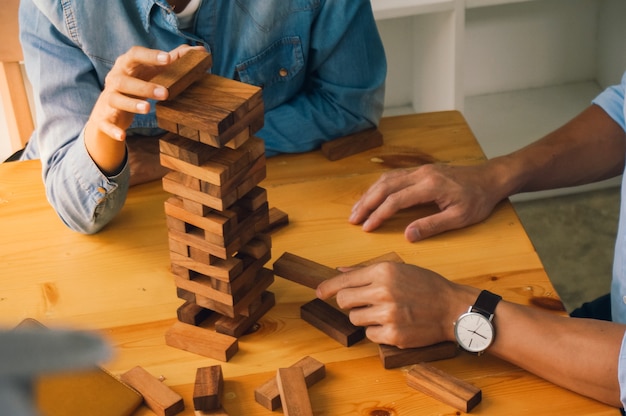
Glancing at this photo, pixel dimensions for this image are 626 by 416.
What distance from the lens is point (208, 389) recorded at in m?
0.92

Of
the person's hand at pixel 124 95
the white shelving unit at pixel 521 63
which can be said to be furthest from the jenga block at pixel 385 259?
the white shelving unit at pixel 521 63

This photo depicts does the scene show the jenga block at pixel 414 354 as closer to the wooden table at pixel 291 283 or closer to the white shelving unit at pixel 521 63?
the wooden table at pixel 291 283

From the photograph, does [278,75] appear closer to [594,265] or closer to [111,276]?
[111,276]

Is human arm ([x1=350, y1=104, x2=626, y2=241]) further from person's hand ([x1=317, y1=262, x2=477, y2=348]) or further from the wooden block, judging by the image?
the wooden block

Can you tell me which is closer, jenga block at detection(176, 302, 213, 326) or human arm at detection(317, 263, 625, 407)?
human arm at detection(317, 263, 625, 407)

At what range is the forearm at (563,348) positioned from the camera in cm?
92

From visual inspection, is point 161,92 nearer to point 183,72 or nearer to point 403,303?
point 183,72

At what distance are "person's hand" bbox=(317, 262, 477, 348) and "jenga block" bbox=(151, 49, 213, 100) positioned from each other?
35 centimetres

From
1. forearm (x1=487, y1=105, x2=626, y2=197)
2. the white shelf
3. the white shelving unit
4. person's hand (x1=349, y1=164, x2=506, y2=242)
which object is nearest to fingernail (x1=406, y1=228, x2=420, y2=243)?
person's hand (x1=349, y1=164, x2=506, y2=242)

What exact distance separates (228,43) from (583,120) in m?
0.70

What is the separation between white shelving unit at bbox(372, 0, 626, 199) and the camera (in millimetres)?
2766

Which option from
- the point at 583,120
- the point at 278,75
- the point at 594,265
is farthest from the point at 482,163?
the point at 594,265

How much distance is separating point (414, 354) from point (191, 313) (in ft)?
1.05

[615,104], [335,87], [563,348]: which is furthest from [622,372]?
[335,87]
